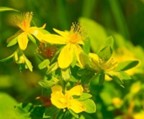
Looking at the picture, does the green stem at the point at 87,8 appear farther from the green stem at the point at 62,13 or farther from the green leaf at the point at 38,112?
the green leaf at the point at 38,112

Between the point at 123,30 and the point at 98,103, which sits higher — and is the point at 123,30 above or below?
above

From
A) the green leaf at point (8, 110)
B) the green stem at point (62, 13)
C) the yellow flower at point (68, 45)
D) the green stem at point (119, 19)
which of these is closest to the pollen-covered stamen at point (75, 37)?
the yellow flower at point (68, 45)

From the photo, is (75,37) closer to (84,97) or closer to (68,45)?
(68,45)

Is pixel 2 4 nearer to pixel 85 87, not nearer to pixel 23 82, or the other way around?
pixel 23 82

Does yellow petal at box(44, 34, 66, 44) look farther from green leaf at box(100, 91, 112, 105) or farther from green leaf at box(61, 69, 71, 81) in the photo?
green leaf at box(100, 91, 112, 105)

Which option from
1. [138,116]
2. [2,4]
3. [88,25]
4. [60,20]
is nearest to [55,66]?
[138,116]

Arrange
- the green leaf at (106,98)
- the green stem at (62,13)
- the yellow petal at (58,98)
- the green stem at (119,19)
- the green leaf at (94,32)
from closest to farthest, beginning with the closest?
the yellow petal at (58,98)
the green leaf at (106,98)
the green leaf at (94,32)
the green stem at (62,13)
the green stem at (119,19)

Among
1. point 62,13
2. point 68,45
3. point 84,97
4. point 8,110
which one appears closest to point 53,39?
point 68,45

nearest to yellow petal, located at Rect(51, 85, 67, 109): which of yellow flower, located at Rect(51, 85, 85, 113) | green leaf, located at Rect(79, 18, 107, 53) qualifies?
yellow flower, located at Rect(51, 85, 85, 113)
